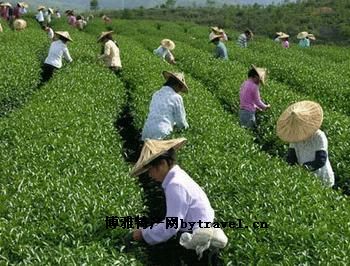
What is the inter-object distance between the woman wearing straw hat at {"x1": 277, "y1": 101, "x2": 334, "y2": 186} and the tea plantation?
276 millimetres

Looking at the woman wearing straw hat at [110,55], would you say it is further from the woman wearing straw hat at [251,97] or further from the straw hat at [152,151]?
the straw hat at [152,151]

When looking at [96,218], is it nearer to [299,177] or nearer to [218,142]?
[299,177]

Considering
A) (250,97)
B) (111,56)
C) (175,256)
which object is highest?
(250,97)

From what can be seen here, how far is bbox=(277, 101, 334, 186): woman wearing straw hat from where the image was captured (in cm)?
762

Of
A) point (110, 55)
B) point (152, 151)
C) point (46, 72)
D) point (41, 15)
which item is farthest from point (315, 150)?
point (41, 15)

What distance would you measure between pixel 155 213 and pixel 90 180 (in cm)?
109

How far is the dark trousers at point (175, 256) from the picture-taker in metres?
5.87

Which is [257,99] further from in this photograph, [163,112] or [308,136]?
[308,136]

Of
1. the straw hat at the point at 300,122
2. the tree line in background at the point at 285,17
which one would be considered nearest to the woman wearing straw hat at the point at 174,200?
the straw hat at the point at 300,122

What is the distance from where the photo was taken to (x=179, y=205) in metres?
5.29

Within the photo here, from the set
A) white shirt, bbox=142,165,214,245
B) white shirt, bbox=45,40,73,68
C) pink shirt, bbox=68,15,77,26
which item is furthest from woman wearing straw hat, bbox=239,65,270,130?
pink shirt, bbox=68,15,77,26

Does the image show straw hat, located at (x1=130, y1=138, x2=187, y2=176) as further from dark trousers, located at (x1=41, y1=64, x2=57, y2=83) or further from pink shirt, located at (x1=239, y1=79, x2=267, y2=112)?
dark trousers, located at (x1=41, y1=64, x2=57, y2=83)

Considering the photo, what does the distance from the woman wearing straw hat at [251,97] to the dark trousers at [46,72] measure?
7.34m

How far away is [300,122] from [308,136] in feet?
0.75
